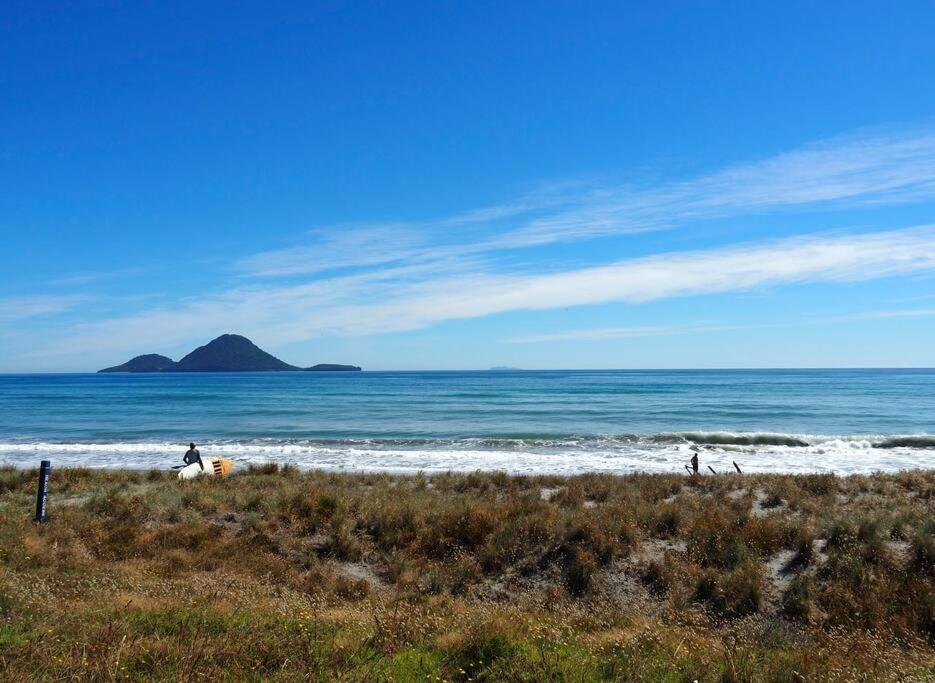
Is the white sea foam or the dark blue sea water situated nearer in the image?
the white sea foam

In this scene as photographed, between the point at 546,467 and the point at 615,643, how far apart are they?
17815mm

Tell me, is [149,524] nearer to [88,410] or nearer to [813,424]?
[813,424]

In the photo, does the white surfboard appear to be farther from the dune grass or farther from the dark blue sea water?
the dark blue sea water

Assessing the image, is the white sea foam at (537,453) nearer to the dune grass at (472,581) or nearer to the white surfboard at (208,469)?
the white surfboard at (208,469)

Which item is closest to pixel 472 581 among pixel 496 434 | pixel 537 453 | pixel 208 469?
pixel 208 469

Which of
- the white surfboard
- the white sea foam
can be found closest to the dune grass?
the white surfboard

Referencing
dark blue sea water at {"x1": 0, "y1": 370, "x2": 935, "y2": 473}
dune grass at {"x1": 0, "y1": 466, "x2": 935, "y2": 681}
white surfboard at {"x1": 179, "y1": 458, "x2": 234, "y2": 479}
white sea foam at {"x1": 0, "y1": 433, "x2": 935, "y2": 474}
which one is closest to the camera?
dune grass at {"x1": 0, "y1": 466, "x2": 935, "y2": 681}

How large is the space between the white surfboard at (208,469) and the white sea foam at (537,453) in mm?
3746

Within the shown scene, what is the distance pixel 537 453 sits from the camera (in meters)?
28.7

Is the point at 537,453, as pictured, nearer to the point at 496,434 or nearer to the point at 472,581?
the point at 496,434

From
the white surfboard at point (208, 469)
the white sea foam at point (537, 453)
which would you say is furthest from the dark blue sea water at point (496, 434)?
the white surfboard at point (208, 469)

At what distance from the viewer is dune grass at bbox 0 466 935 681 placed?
5586mm

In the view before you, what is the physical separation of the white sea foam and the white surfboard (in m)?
3.75

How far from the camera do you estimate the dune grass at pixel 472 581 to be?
18.3ft
